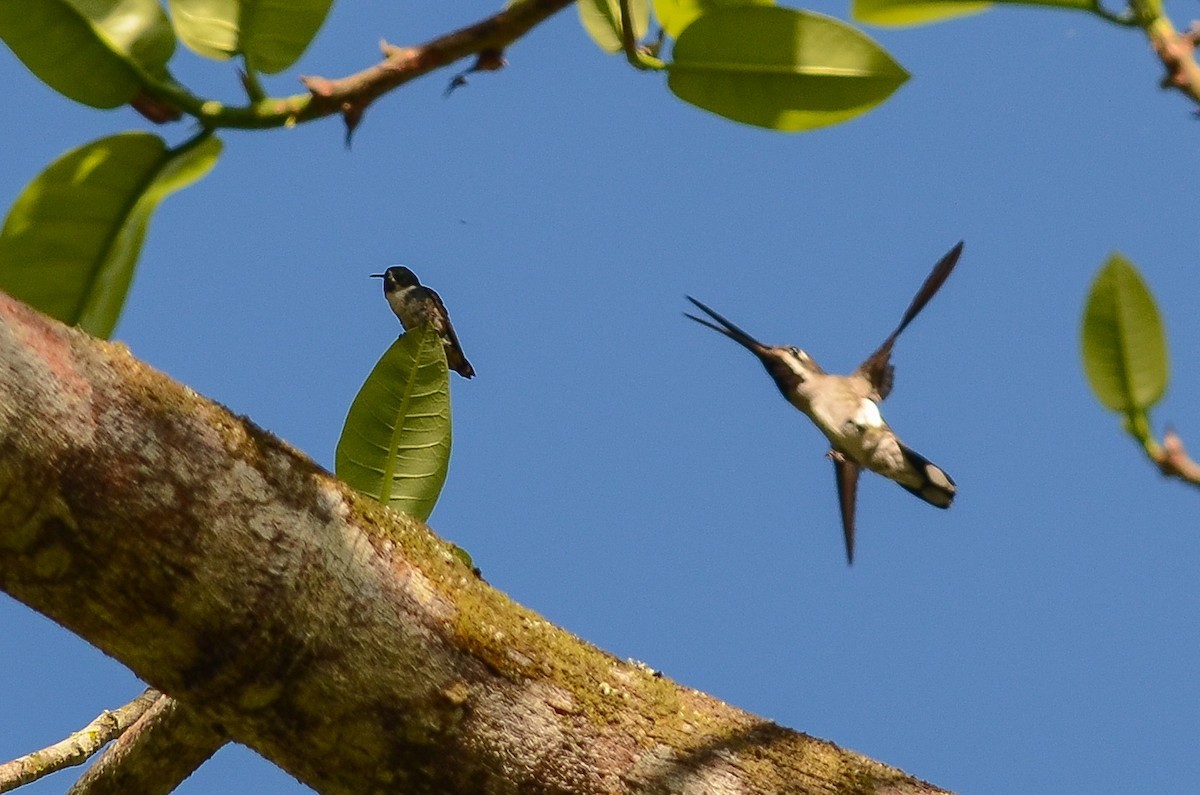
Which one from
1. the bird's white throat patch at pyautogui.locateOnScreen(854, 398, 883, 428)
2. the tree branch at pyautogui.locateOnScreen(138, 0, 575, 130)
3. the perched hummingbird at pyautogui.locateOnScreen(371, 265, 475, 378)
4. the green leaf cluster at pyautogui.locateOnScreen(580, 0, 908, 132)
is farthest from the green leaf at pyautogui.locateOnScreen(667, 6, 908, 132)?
the perched hummingbird at pyautogui.locateOnScreen(371, 265, 475, 378)

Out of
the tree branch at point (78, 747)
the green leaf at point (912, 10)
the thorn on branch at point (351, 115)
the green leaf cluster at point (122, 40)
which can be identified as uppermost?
the green leaf at point (912, 10)

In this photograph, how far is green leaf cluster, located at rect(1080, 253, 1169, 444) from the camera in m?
1.78

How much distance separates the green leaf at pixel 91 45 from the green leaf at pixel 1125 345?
143 cm

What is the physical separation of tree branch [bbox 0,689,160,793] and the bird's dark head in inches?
140

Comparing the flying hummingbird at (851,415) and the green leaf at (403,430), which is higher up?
the flying hummingbird at (851,415)

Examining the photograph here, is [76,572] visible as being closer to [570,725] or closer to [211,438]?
[211,438]

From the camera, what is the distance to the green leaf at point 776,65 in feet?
6.29

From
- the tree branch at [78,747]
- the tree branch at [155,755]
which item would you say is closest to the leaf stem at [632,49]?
→ the tree branch at [155,755]

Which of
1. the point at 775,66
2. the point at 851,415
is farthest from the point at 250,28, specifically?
the point at 851,415

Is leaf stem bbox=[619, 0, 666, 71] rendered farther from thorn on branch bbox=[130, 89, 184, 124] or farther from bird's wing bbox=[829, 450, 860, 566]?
bird's wing bbox=[829, 450, 860, 566]

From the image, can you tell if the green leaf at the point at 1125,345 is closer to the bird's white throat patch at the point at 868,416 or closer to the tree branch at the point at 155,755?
the tree branch at the point at 155,755

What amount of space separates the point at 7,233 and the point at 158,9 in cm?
45

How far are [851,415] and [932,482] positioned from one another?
13.3 inches

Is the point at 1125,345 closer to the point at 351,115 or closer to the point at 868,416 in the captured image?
the point at 351,115
